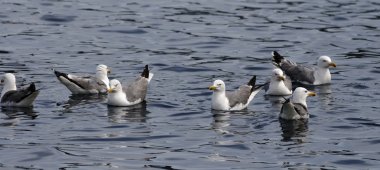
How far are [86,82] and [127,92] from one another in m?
1.64

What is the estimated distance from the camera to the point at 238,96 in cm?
2527

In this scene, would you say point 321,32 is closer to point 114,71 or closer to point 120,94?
point 114,71

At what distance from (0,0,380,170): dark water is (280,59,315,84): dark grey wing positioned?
713 millimetres

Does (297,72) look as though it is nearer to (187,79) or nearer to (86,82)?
(187,79)

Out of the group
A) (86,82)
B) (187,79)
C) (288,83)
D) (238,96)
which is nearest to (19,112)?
(86,82)

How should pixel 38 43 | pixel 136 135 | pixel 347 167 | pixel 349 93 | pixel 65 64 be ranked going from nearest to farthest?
1. pixel 347 167
2. pixel 136 135
3. pixel 349 93
4. pixel 65 64
5. pixel 38 43

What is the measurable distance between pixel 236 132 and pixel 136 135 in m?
2.09

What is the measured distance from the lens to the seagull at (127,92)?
25516mm

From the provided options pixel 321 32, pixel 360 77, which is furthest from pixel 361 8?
pixel 360 77

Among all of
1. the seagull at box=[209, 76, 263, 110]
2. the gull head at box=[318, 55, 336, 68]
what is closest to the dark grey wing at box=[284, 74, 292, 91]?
the gull head at box=[318, 55, 336, 68]

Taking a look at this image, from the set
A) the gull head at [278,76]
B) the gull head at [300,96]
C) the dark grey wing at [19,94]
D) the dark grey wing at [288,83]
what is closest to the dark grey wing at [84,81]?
the dark grey wing at [19,94]

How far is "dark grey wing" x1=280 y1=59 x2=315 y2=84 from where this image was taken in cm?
2883

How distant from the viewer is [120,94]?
1007 inches

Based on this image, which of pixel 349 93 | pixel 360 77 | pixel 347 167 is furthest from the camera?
pixel 360 77
